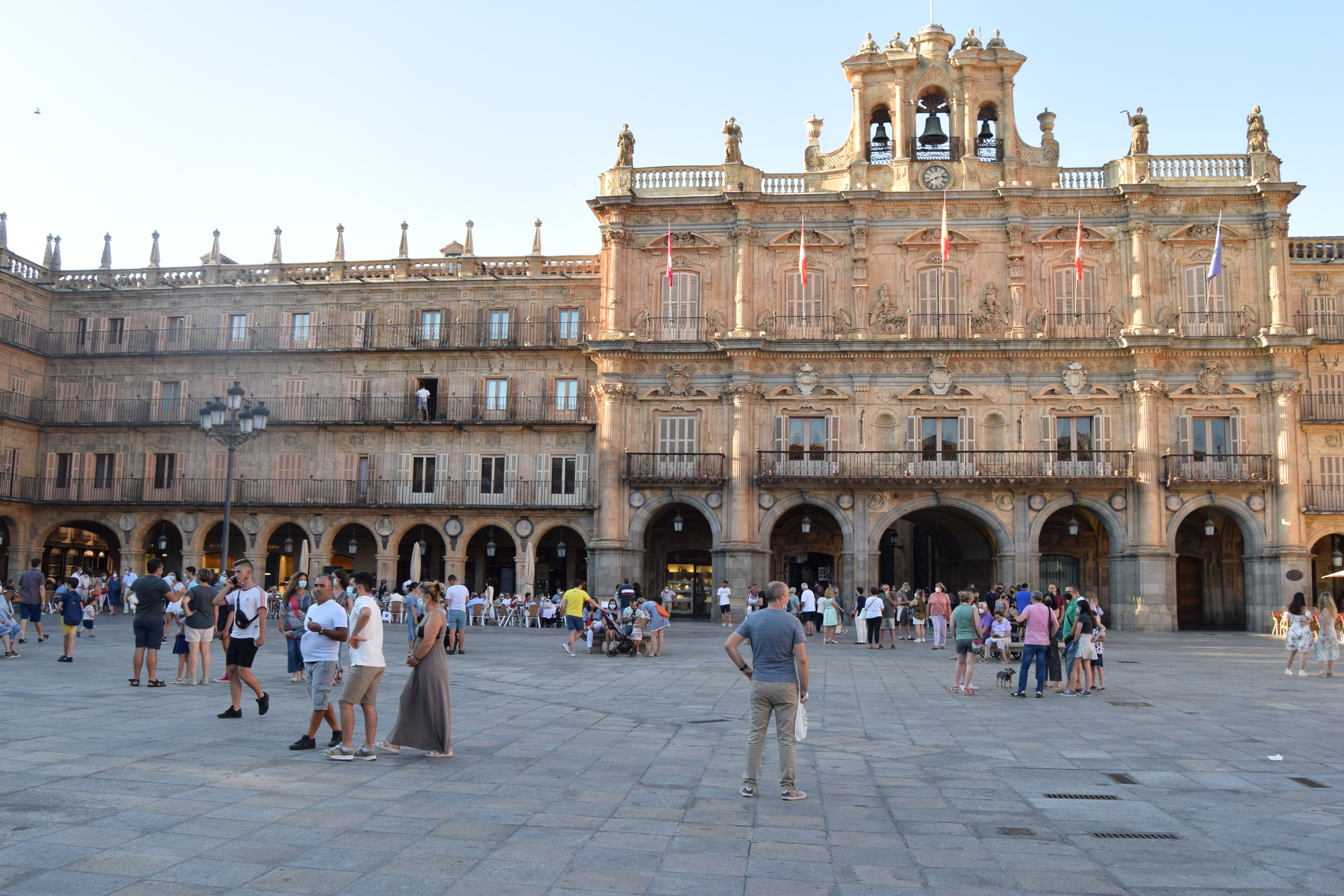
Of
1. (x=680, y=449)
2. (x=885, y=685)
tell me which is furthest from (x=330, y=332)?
(x=885, y=685)

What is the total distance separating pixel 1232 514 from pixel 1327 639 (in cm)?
1839

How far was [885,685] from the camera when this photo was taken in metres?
17.8

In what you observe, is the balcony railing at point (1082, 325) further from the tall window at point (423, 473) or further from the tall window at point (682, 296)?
the tall window at point (423, 473)

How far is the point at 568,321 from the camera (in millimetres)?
41062

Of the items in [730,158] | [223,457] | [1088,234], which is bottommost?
[223,457]

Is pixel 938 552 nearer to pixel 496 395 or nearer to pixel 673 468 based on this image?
pixel 673 468

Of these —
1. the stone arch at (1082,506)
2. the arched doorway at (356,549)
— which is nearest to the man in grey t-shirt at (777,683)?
the stone arch at (1082,506)

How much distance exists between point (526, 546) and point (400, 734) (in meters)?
29.6

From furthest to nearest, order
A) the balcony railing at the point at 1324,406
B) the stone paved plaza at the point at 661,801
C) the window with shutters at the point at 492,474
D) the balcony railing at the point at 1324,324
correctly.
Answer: the window with shutters at the point at 492,474 → the balcony railing at the point at 1324,324 → the balcony railing at the point at 1324,406 → the stone paved plaza at the point at 661,801

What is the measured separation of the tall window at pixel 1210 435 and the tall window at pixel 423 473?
26910mm

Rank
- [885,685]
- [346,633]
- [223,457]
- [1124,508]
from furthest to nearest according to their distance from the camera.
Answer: [223,457] < [1124,508] < [885,685] < [346,633]

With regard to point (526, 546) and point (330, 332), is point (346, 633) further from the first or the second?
point (330, 332)

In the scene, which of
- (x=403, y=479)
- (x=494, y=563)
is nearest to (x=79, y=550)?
(x=403, y=479)

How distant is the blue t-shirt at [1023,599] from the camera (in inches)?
809
